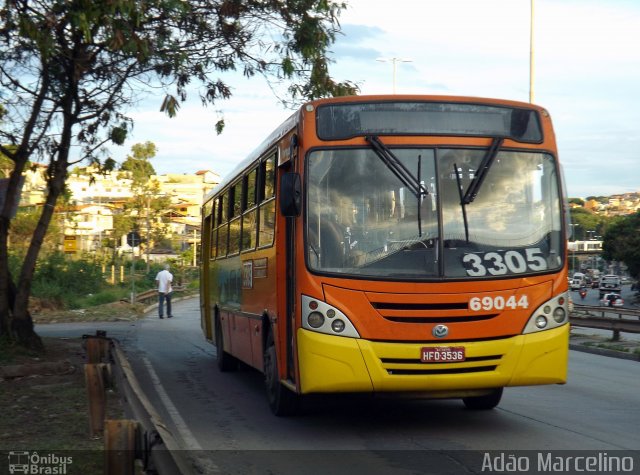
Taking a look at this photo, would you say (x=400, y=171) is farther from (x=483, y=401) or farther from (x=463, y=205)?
(x=483, y=401)

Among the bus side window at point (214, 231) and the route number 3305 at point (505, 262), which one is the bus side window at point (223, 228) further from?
the route number 3305 at point (505, 262)

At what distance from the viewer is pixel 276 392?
34.6ft

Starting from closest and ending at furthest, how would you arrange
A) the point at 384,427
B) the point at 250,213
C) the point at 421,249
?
1. the point at 421,249
2. the point at 384,427
3. the point at 250,213

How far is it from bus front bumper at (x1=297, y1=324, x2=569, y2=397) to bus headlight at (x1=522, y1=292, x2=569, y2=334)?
0.32ft

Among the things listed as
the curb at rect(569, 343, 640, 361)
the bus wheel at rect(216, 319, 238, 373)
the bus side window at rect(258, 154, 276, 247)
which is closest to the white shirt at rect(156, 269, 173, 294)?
the curb at rect(569, 343, 640, 361)

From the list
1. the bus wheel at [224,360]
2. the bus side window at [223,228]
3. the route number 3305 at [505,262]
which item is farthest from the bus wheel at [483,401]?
the bus wheel at [224,360]

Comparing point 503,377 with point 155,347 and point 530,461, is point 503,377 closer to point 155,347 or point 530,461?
point 530,461

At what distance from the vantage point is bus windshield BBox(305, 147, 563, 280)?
9.22 meters

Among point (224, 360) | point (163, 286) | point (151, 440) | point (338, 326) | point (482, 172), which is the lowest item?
point (224, 360)

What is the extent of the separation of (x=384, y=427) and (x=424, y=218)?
2.19m

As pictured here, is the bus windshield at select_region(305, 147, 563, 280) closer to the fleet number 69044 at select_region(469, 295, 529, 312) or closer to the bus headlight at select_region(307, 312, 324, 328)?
the fleet number 69044 at select_region(469, 295, 529, 312)

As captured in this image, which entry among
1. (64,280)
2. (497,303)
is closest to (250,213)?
(497,303)

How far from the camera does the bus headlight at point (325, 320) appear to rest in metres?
8.96

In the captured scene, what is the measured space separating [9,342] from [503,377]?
33.8ft
